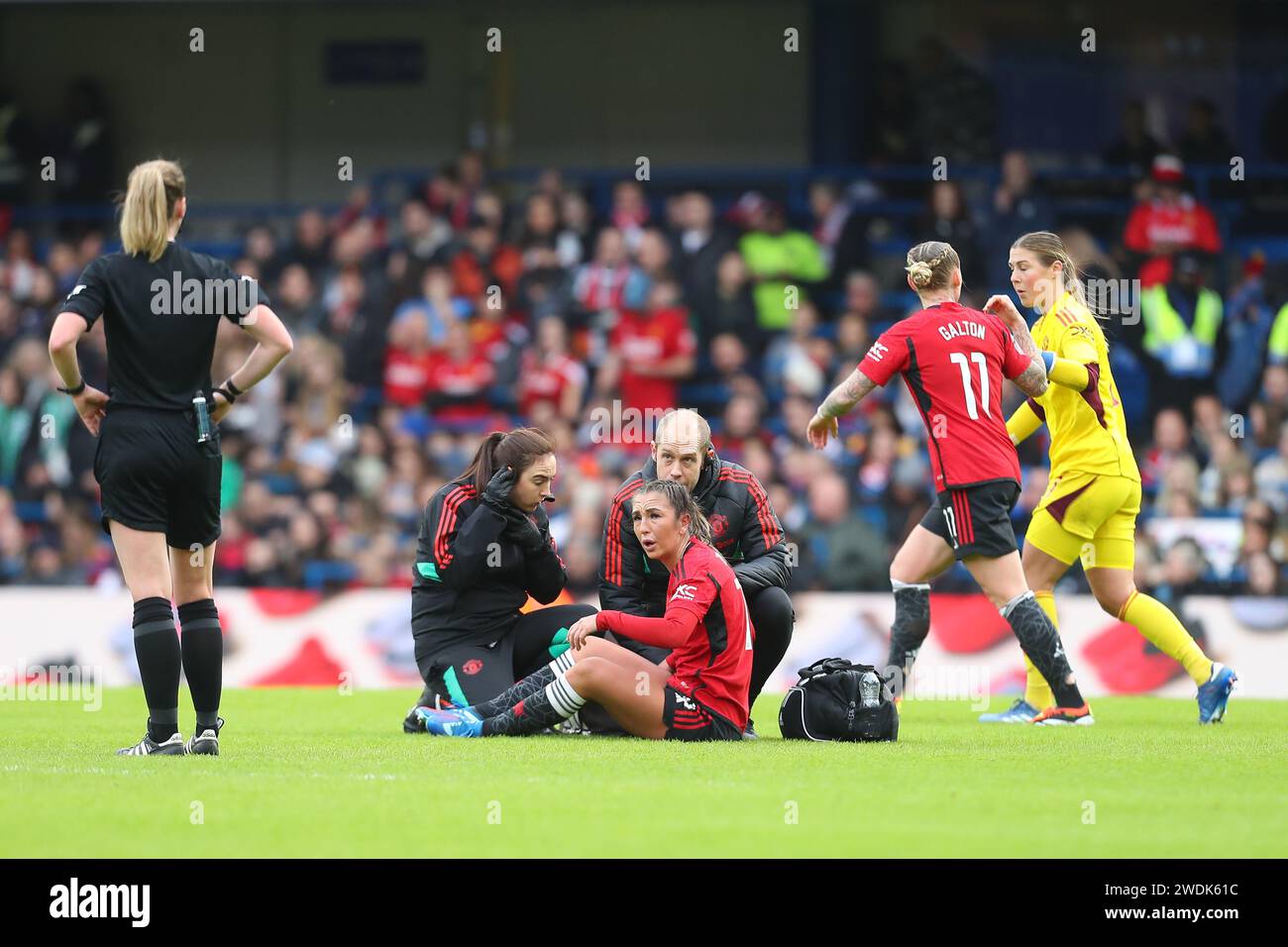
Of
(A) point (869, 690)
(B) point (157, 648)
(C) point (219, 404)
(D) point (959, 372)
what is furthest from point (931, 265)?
(B) point (157, 648)

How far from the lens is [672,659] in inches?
322

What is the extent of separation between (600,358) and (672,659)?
9.23 meters

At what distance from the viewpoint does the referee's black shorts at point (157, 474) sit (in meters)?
7.15

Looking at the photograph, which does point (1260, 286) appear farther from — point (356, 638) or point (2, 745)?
point (2, 745)

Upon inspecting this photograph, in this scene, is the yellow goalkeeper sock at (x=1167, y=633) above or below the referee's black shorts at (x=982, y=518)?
below

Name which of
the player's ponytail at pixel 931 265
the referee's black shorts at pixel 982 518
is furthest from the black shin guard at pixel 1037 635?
the player's ponytail at pixel 931 265

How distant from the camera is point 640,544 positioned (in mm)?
8555

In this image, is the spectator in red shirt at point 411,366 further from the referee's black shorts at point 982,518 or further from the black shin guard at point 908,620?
the referee's black shorts at point 982,518

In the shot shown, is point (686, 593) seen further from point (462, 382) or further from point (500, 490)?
point (462, 382)

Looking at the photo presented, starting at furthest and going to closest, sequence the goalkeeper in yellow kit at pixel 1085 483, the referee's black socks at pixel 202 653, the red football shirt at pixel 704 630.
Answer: the goalkeeper in yellow kit at pixel 1085 483 → the red football shirt at pixel 704 630 → the referee's black socks at pixel 202 653

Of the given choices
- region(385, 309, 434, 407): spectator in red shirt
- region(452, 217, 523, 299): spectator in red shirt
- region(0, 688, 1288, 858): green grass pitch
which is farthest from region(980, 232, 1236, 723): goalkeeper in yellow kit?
region(452, 217, 523, 299): spectator in red shirt

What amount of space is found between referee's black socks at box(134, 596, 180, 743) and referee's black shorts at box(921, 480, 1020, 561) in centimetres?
370

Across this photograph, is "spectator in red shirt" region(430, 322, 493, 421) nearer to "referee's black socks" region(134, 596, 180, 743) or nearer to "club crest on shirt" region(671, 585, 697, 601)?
"club crest on shirt" region(671, 585, 697, 601)

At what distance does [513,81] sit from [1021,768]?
47.3 feet
